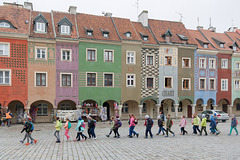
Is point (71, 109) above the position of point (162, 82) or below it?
below

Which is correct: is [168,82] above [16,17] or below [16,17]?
below

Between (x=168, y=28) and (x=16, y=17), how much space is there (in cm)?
1892

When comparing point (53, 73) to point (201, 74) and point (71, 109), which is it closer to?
point (71, 109)

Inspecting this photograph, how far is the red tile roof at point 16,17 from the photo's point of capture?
23906mm

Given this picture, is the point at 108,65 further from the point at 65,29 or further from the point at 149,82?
the point at 65,29

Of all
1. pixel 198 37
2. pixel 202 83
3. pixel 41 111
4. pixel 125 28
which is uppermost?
pixel 125 28

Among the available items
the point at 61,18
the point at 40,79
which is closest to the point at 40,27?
the point at 61,18

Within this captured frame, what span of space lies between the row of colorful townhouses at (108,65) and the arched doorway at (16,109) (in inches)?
1.1

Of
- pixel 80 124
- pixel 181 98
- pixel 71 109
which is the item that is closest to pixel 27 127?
pixel 80 124

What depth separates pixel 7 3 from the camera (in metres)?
27.0

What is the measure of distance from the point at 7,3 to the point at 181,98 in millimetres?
23544

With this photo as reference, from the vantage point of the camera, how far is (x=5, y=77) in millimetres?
23250

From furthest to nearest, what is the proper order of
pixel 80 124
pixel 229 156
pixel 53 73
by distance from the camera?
pixel 53 73, pixel 80 124, pixel 229 156

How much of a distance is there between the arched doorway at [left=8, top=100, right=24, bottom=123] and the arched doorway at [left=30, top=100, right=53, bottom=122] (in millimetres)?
1065
